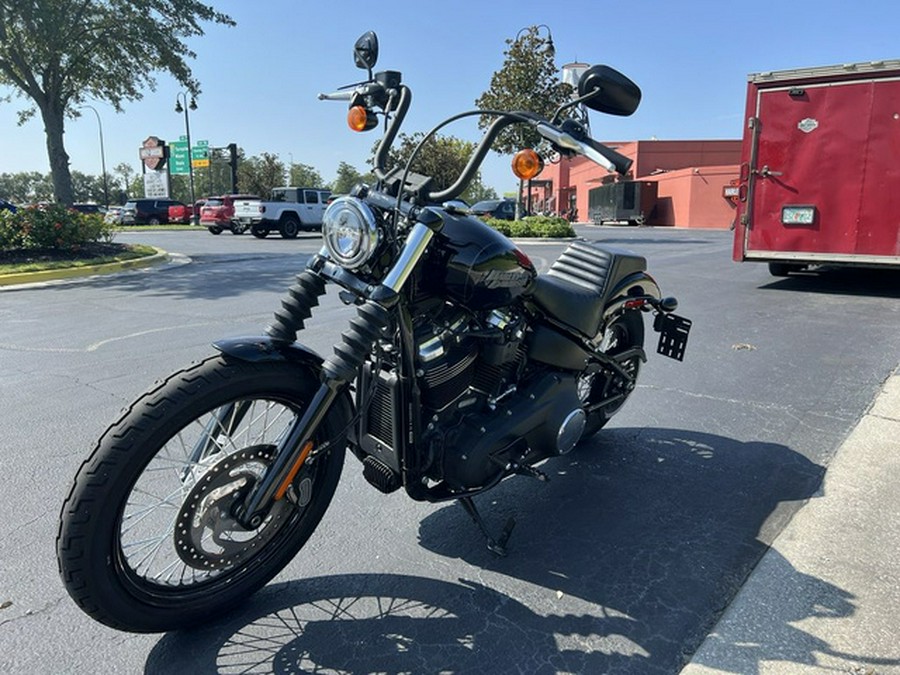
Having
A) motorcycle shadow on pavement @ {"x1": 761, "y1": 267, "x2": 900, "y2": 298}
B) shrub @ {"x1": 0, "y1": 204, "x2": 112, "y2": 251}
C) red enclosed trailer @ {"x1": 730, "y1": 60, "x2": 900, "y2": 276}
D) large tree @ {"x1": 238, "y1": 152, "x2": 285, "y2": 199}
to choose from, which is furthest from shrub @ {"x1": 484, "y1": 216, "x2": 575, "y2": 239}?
large tree @ {"x1": 238, "y1": 152, "x2": 285, "y2": 199}

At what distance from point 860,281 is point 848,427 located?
7.76 m

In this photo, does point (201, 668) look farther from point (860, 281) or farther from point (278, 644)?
point (860, 281)

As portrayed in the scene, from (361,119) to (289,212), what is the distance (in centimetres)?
2292

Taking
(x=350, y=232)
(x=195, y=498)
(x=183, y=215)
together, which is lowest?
(x=195, y=498)

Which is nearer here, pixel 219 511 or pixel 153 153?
pixel 219 511

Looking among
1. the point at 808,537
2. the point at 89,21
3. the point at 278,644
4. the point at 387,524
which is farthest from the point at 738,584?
the point at 89,21

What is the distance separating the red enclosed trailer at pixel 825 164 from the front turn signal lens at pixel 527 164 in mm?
8397

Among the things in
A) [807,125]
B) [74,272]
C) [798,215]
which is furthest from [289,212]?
[807,125]

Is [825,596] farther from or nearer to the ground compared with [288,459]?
nearer to the ground

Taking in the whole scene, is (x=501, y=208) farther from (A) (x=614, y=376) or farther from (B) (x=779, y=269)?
(A) (x=614, y=376)

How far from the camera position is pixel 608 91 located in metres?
2.27

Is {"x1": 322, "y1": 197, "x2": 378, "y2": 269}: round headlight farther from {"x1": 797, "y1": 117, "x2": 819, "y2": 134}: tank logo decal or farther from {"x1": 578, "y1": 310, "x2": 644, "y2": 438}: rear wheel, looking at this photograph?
{"x1": 797, "y1": 117, "x2": 819, "y2": 134}: tank logo decal

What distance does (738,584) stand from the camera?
99.8 inches

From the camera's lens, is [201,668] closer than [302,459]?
Yes
